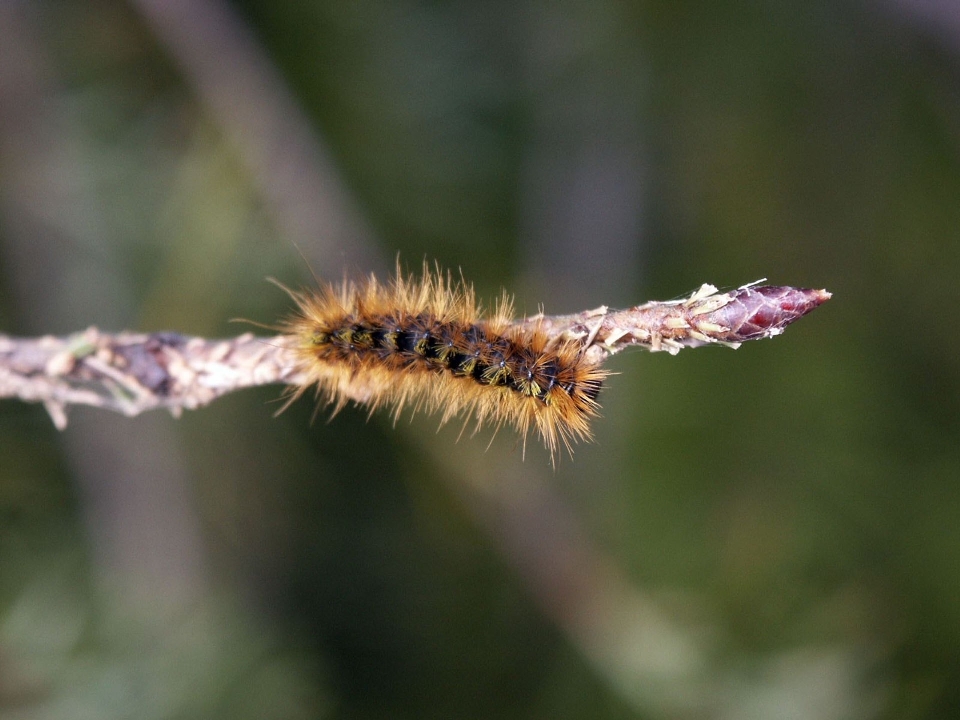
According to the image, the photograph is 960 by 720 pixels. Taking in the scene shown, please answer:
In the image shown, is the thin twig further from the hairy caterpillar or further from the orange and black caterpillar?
the orange and black caterpillar

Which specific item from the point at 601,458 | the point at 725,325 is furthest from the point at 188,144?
the point at 725,325

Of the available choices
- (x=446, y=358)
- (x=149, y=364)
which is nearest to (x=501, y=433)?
(x=446, y=358)

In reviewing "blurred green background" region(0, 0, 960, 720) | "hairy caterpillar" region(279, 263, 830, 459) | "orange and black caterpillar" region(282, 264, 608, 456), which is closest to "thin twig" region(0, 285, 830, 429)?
"hairy caterpillar" region(279, 263, 830, 459)

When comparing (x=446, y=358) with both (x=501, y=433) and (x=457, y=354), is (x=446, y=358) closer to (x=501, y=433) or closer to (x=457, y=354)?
(x=457, y=354)

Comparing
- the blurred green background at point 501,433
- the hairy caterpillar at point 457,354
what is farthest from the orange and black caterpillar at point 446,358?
the blurred green background at point 501,433

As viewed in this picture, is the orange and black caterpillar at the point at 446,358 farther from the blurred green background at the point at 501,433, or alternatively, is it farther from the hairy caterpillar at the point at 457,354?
the blurred green background at the point at 501,433

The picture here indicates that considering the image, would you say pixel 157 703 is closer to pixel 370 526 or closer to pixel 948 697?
pixel 370 526
